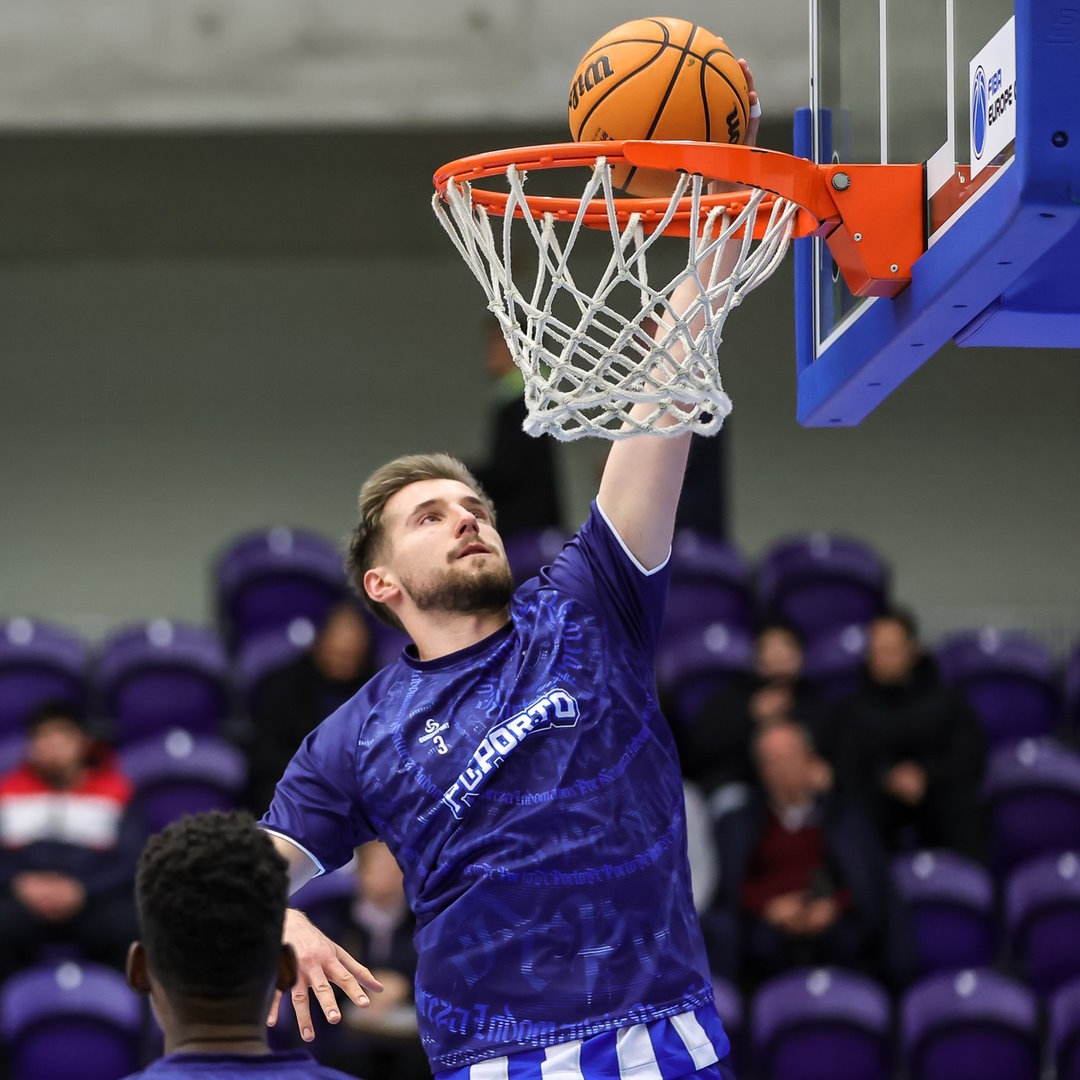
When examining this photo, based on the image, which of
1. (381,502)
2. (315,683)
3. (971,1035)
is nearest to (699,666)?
(315,683)

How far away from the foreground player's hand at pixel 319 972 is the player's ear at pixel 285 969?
0.80 metres

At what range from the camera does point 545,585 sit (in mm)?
3727

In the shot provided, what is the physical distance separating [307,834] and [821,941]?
13.2 feet

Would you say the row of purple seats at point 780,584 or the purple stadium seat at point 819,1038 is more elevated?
the row of purple seats at point 780,584

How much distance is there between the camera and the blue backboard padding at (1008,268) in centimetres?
291

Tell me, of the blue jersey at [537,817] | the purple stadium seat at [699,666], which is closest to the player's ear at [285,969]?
the blue jersey at [537,817]

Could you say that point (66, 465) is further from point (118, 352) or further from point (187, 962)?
point (187, 962)

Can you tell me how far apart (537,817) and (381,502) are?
0.86m

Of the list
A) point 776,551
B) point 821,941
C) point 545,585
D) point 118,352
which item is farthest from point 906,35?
point 118,352

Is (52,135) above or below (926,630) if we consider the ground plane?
above

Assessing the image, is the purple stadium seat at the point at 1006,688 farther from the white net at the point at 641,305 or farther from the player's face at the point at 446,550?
the white net at the point at 641,305

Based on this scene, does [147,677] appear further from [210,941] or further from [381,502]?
[210,941]

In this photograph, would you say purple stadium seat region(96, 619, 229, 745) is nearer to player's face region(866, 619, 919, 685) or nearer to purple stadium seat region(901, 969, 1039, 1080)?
player's face region(866, 619, 919, 685)

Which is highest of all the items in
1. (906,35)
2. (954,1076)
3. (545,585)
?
(906,35)
